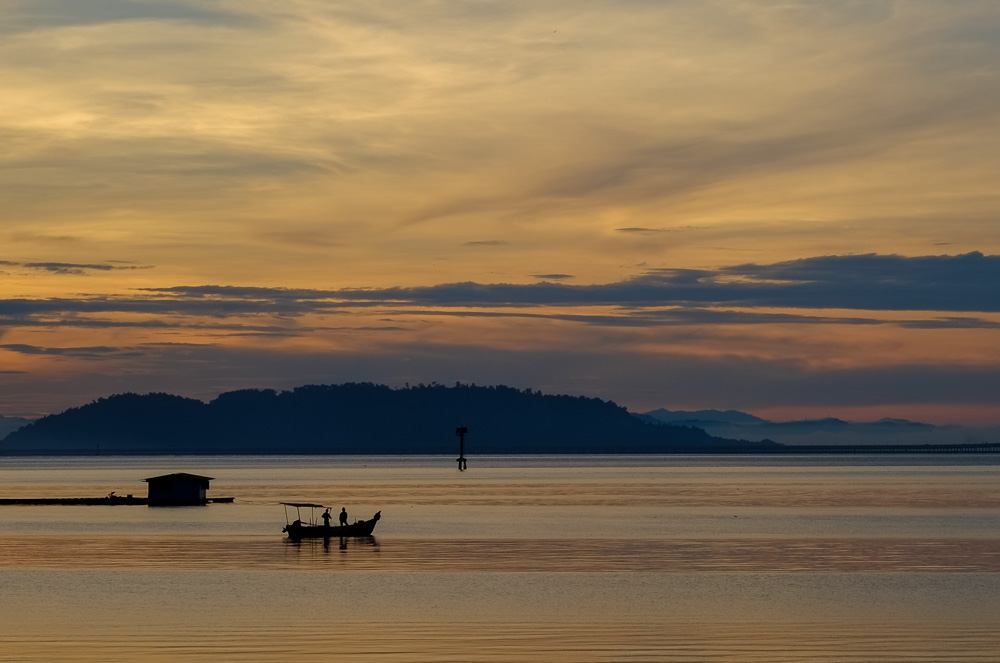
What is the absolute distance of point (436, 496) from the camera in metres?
147

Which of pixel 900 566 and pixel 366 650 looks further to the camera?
pixel 900 566

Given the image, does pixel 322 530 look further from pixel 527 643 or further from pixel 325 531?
pixel 527 643

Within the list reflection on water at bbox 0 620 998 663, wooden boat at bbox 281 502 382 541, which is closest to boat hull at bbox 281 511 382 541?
wooden boat at bbox 281 502 382 541

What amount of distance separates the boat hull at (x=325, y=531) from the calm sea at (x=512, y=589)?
82cm

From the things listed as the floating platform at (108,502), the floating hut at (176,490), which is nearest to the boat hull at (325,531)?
the floating hut at (176,490)

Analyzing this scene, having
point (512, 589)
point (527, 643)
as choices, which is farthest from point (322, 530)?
point (527, 643)

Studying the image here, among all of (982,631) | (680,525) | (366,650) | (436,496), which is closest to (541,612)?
(366,650)

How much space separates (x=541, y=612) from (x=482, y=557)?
21.5m

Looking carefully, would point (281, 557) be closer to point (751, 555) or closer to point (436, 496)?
point (751, 555)

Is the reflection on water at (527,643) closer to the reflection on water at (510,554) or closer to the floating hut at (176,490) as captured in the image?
the reflection on water at (510,554)

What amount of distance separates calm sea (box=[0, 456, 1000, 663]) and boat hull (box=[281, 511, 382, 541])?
82 centimetres

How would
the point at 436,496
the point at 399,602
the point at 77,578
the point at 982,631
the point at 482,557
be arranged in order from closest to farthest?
the point at 982,631 < the point at 399,602 < the point at 77,578 < the point at 482,557 < the point at 436,496

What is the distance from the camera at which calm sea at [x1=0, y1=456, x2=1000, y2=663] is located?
125ft

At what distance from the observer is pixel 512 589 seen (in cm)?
5153
